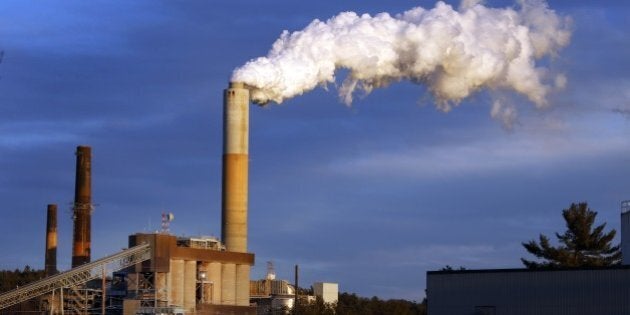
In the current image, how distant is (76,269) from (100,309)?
3.17 meters

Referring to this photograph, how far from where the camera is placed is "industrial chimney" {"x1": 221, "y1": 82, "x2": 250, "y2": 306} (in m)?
85.9

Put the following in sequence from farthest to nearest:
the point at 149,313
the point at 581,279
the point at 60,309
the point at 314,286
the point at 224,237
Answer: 1. the point at 314,286
2. the point at 224,237
3. the point at 60,309
4. the point at 149,313
5. the point at 581,279

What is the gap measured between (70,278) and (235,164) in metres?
13.6

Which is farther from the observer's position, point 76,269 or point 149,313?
point 76,269

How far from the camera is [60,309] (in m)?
82.2

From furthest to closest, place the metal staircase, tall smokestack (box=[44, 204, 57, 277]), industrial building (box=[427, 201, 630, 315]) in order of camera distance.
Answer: tall smokestack (box=[44, 204, 57, 277]) < the metal staircase < industrial building (box=[427, 201, 630, 315])

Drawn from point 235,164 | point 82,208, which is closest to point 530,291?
point 235,164

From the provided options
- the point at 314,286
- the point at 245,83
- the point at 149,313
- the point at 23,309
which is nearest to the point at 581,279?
the point at 149,313

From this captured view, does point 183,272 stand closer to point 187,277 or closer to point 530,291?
point 187,277

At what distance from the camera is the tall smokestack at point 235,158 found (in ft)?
282

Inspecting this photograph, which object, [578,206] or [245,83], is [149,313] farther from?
[578,206]

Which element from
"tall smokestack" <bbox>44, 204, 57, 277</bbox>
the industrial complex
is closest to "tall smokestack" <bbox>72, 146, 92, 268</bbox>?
"tall smokestack" <bbox>44, 204, 57, 277</bbox>

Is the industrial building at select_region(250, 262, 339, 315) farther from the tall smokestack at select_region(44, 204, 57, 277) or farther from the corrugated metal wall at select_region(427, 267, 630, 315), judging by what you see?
the corrugated metal wall at select_region(427, 267, 630, 315)

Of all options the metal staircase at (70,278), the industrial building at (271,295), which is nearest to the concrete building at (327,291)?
the industrial building at (271,295)
